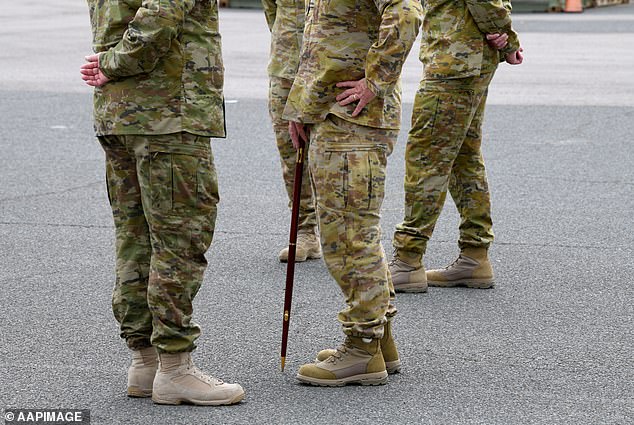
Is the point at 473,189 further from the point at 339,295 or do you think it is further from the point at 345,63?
the point at 345,63

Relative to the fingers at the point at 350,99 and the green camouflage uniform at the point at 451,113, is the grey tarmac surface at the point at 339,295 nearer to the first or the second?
the green camouflage uniform at the point at 451,113

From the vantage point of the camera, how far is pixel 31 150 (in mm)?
10023

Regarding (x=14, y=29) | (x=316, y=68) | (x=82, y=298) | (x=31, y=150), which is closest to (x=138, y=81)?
(x=316, y=68)

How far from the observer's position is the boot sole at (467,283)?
610 cm

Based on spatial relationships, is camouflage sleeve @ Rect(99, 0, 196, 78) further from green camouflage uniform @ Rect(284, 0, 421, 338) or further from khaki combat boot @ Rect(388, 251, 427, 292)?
khaki combat boot @ Rect(388, 251, 427, 292)

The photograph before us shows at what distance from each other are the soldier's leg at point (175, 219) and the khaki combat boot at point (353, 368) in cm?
57

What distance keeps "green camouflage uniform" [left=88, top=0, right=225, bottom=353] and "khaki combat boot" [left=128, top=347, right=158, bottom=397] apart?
0.14 metres

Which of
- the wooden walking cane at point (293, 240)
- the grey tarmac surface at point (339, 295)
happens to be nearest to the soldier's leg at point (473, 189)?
the grey tarmac surface at point (339, 295)

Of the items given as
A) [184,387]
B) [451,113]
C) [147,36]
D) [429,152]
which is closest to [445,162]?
[429,152]

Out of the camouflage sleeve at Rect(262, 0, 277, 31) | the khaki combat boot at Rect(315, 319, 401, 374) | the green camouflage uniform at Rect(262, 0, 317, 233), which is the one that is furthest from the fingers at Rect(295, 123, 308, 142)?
the camouflage sleeve at Rect(262, 0, 277, 31)

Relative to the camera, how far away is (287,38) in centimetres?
648

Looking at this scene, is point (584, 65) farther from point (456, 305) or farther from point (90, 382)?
point (90, 382)

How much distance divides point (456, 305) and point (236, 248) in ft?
5.41

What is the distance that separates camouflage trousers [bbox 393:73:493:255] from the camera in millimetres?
5723
